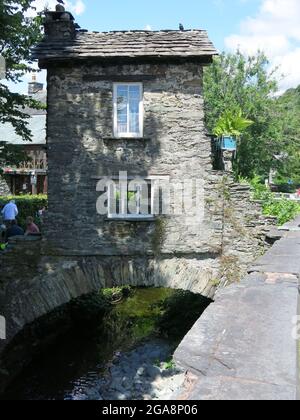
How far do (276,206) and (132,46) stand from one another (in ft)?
21.0

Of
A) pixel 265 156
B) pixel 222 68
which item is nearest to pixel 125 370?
pixel 265 156

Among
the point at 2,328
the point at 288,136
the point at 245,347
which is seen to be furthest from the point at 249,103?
the point at 245,347

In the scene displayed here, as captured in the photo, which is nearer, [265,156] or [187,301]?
[187,301]

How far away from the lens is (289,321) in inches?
112

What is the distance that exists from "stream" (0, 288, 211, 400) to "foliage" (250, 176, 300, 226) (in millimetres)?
4514

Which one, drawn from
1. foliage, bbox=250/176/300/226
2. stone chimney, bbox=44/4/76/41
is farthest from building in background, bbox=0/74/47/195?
foliage, bbox=250/176/300/226

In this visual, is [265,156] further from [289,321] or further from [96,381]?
[289,321]

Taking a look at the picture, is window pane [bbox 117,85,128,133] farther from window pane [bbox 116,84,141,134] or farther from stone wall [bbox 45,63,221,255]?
stone wall [bbox 45,63,221,255]

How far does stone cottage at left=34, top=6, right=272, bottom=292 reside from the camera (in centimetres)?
1336

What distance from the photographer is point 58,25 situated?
14008 millimetres

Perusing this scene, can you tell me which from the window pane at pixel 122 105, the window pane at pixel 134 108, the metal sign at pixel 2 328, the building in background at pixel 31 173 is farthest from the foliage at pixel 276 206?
the building in background at pixel 31 173

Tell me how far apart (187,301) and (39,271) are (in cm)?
655

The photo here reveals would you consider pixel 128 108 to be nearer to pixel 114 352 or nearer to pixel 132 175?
pixel 132 175

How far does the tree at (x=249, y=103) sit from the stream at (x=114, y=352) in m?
12.0
